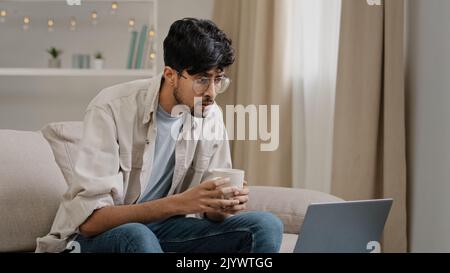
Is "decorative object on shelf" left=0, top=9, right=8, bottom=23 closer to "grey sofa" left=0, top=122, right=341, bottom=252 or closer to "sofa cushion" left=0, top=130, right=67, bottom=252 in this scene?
"grey sofa" left=0, top=122, right=341, bottom=252

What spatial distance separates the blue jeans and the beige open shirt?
0.08m

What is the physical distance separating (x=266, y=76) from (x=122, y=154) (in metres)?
1.86

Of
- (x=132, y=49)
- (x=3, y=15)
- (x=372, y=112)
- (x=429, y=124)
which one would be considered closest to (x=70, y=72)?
(x=132, y=49)

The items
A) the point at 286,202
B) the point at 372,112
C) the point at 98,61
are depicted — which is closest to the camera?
the point at 286,202

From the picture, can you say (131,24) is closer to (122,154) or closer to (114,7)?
(114,7)

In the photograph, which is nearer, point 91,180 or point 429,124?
point 91,180

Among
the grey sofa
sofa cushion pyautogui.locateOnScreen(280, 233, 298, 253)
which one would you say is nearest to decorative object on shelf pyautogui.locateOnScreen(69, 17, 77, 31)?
the grey sofa

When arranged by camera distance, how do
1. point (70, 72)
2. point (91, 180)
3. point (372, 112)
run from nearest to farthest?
point (91, 180)
point (372, 112)
point (70, 72)

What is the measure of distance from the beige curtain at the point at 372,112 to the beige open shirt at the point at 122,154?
133 centimetres

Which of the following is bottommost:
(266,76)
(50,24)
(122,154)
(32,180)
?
(32,180)

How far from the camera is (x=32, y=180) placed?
214 cm

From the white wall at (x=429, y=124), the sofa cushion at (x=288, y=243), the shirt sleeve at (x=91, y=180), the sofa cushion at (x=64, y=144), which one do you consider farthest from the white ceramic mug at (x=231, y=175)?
the white wall at (x=429, y=124)

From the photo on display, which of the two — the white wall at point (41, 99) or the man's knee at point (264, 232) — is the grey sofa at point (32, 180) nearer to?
the man's knee at point (264, 232)

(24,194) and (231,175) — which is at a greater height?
(231,175)
